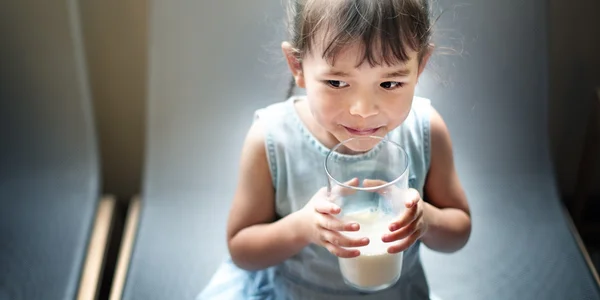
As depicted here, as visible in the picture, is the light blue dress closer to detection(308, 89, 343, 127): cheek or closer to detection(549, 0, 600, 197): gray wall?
detection(308, 89, 343, 127): cheek

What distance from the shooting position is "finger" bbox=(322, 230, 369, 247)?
617mm

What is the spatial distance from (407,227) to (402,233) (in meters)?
0.01

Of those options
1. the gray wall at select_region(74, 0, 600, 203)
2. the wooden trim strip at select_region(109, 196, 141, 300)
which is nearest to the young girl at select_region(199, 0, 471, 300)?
the wooden trim strip at select_region(109, 196, 141, 300)

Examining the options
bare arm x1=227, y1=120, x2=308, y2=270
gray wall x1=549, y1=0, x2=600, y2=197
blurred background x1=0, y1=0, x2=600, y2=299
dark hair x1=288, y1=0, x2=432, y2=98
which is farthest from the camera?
gray wall x1=549, y1=0, x2=600, y2=197

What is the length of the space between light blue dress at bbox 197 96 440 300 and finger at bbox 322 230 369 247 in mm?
117

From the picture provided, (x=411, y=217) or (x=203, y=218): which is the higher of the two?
(x=411, y=217)

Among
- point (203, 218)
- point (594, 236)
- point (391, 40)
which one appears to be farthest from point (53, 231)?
point (594, 236)

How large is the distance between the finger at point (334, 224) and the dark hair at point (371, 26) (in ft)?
0.46

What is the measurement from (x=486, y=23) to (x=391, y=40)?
301 mm

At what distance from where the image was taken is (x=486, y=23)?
859 millimetres

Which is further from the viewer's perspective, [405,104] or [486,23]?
[486,23]

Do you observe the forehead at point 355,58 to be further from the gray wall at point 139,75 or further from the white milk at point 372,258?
the gray wall at point 139,75

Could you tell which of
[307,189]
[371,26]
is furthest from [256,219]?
[371,26]

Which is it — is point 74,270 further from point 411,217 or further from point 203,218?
point 411,217
